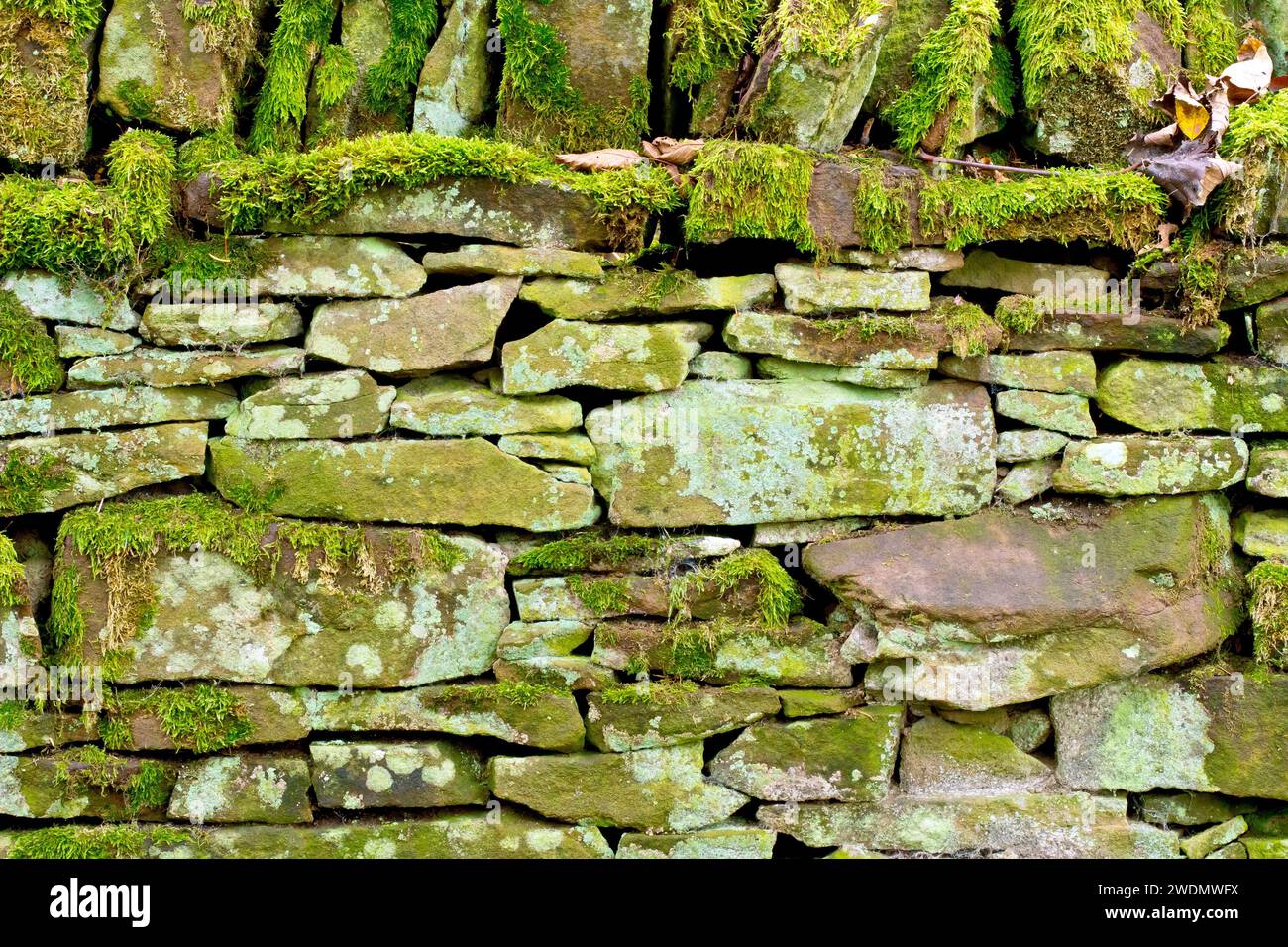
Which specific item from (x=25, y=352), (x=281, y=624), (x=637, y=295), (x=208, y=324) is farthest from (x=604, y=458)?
(x=25, y=352)

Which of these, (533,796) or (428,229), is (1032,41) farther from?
(533,796)

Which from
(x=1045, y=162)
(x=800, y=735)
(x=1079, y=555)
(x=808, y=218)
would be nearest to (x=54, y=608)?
(x=800, y=735)

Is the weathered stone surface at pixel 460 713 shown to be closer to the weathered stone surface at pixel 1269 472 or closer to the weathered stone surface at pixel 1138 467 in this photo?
the weathered stone surface at pixel 1138 467

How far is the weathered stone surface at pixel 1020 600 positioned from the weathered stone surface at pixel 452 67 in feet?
9.31

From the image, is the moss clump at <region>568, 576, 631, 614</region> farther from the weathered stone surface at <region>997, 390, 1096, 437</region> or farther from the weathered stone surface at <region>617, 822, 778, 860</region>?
the weathered stone surface at <region>997, 390, 1096, 437</region>

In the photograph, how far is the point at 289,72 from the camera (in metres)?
4.94

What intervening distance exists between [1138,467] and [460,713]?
347 centimetres

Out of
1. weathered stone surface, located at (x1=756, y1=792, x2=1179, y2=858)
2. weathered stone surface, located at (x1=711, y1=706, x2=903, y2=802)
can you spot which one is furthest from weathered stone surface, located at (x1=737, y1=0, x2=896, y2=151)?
weathered stone surface, located at (x1=756, y1=792, x2=1179, y2=858)

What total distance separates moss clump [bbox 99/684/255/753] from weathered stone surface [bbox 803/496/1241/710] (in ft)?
9.24

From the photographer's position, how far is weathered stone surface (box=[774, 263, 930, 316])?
483 cm

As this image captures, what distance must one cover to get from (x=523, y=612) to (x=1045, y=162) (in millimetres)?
3556

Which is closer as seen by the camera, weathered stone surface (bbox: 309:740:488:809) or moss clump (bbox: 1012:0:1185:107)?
weathered stone surface (bbox: 309:740:488:809)

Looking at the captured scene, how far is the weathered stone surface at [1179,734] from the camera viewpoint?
4.80 meters

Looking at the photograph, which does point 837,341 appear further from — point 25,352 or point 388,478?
point 25,352
